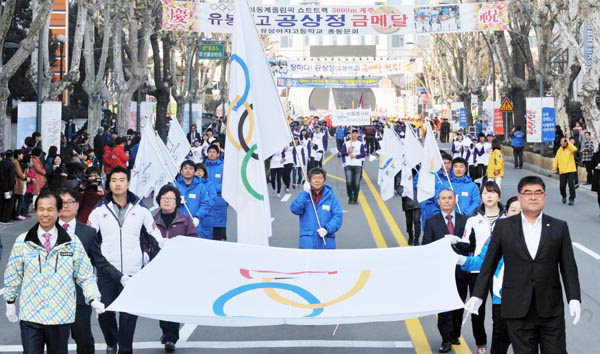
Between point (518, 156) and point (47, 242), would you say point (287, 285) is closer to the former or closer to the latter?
point (47, 242)

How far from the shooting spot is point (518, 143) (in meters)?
38.7

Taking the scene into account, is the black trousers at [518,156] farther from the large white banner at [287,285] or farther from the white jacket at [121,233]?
the white jacket at [121,233]

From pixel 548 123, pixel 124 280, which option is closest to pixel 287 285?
pixel 124 280

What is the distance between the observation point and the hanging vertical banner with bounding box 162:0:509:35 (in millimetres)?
37625

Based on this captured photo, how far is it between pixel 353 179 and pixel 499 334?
55.0ft

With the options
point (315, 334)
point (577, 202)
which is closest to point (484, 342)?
point (315, 334)

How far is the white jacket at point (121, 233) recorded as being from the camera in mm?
8781

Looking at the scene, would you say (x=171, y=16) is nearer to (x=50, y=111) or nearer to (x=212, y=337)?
(x=50, y=111)

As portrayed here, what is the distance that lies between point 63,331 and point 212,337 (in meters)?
2.99

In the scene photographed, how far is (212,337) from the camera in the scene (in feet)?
33.3

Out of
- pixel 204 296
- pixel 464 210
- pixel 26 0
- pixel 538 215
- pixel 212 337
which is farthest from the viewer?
pixel 26 0

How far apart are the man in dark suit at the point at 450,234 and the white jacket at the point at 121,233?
2.59 m

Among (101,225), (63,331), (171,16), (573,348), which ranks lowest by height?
(573,348)

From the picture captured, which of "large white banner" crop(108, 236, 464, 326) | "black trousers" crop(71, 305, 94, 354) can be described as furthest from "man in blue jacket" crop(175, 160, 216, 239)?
"black trousers" crop(71, 305, 94, 354)
